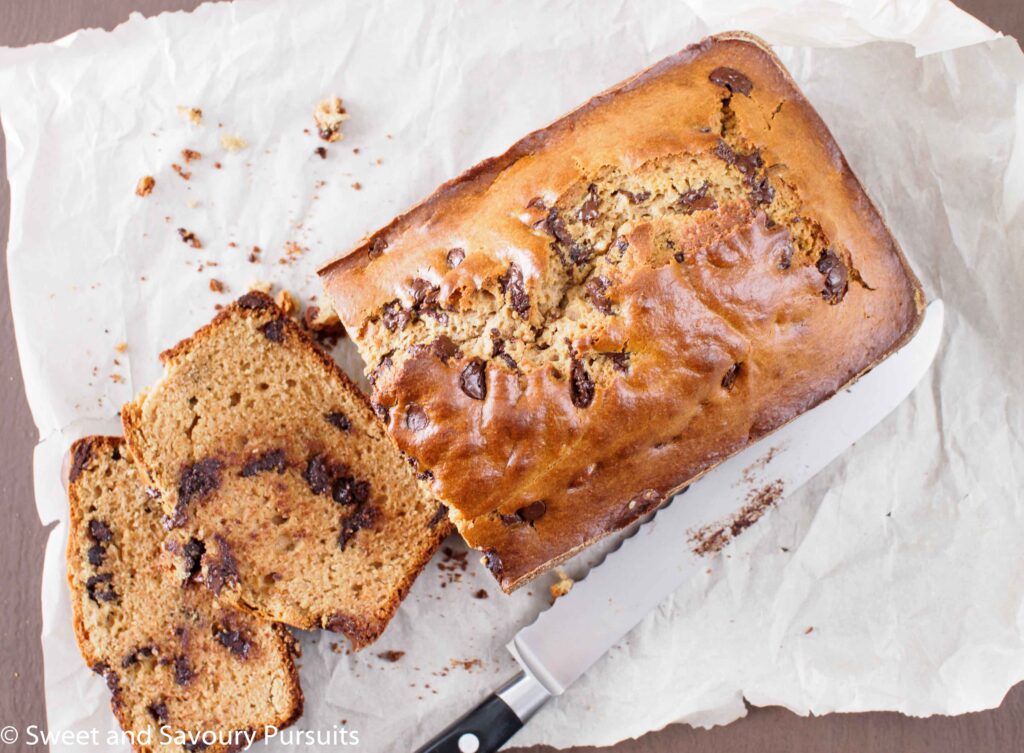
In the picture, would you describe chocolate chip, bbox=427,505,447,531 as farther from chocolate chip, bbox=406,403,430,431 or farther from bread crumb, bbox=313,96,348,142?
bread crumb, bbox=313,96,348,142

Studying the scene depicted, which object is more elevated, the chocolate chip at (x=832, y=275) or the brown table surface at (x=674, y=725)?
the chocolate chip at (x=832, y=275)

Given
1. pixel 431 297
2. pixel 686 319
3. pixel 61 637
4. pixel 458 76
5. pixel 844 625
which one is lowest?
pixel 844 625

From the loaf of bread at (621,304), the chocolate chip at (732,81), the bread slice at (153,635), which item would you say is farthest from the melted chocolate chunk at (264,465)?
the chocolate chip at (732,81)

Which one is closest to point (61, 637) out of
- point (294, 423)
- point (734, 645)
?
point (294, 423)

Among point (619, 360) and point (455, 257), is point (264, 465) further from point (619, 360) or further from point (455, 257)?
point (619, 360)

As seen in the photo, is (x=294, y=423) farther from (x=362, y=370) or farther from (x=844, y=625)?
(x=844, y=625)

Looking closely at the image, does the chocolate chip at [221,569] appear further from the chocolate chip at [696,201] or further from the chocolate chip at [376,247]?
the chocolate chip at [696,201]
